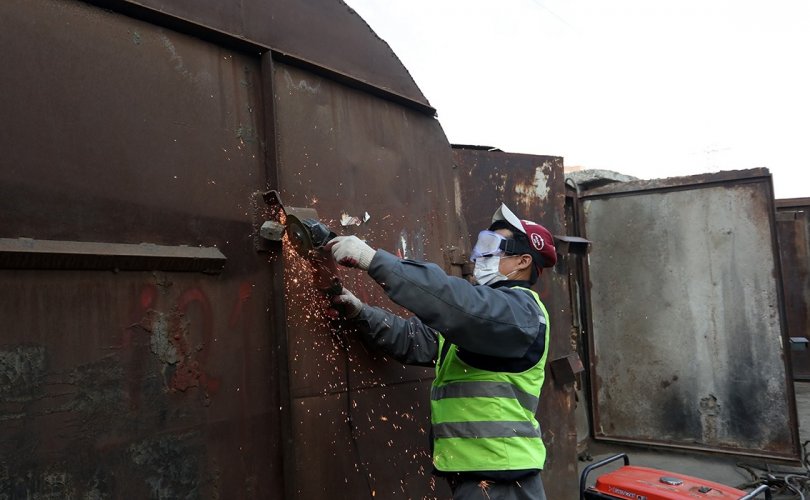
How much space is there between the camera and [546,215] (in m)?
3.85

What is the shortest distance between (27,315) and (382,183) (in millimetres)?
1438

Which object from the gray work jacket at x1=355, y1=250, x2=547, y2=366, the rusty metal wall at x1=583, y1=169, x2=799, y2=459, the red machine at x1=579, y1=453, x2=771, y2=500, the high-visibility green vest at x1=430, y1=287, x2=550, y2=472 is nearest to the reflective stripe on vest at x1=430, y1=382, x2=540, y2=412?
the high-visibility green vest at x1=430, y1=287, x2=550, y2=472

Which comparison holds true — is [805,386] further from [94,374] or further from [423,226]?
[94,374]

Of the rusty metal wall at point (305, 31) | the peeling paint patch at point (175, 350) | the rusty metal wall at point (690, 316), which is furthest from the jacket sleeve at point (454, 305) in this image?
the rusty metal wall at point (690, 316)

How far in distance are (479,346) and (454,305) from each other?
197 mm

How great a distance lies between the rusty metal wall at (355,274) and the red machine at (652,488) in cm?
82

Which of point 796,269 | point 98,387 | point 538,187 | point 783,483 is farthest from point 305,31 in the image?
point 796,269

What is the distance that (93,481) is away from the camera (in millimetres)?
1555

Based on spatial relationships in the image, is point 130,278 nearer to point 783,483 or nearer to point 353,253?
point 353,253

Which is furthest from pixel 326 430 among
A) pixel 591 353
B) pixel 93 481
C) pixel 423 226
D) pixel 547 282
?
pixel 591 353

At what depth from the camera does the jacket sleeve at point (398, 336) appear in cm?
228

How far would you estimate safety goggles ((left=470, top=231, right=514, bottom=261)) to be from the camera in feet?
7.83

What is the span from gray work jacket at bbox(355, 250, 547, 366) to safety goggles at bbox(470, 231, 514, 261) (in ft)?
0.69

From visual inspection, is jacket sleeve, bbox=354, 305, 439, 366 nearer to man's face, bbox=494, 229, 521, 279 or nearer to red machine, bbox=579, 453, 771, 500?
man's face, bbox=494, 229, 521, 279
